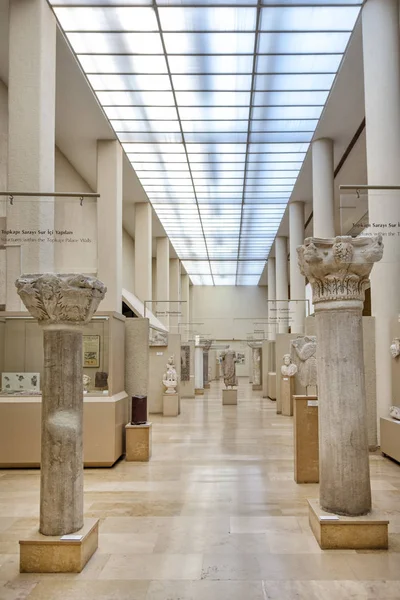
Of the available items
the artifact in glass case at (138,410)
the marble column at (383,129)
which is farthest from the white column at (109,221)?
the marble column at (383,129)

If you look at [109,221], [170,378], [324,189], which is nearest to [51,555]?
[109,221]

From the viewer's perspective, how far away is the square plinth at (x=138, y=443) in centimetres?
1024

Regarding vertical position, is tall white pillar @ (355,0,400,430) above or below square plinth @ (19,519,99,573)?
above

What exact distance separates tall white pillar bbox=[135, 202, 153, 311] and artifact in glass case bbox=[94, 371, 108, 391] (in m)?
14.3

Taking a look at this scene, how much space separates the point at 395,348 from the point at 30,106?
8.26 meters

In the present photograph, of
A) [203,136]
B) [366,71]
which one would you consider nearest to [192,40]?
[366,71]

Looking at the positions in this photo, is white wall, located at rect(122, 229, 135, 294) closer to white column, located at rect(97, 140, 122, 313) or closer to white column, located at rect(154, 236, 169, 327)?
white column, located at rect(154, 236, 169, 327)

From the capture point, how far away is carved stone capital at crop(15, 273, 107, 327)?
219 inches

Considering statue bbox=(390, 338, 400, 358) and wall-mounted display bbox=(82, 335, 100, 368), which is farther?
statue bbox=(390, 338, 400, 358)

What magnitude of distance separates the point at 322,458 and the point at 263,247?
28.5m

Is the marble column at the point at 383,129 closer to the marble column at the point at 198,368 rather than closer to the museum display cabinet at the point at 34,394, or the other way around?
the museum display cabinet at the point at 34,394

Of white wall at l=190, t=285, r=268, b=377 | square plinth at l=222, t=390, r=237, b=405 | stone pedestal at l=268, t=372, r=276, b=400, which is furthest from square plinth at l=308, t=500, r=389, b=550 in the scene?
white wall at l=190, t=285, r=268, b=377

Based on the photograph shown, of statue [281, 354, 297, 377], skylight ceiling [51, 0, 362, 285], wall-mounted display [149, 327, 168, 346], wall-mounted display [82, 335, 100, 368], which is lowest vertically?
statue [281, 354, 297, 377]

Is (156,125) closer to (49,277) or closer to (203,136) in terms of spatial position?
(203,136)
